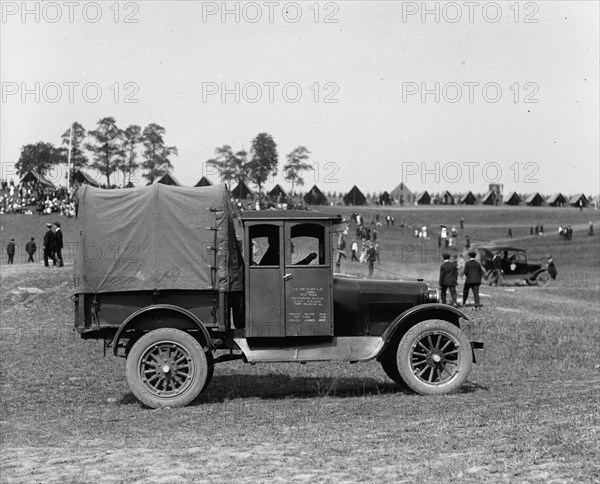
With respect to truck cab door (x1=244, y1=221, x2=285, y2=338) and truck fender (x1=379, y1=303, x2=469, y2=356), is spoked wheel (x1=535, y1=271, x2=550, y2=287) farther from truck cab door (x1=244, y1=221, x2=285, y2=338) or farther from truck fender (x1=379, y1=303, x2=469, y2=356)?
truck cab door (x1=244, y1=221, x2=285, y2=338)

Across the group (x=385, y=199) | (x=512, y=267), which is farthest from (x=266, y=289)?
(x=385, y=199)

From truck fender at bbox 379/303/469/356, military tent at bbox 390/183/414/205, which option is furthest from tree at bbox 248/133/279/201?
truck fender at bbox 379/303/469/356

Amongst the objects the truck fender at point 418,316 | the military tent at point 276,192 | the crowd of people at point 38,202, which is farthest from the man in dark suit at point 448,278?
the military tent at point 276,192

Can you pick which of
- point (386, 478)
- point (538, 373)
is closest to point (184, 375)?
point (386, 478)

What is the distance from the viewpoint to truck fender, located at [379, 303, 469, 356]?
11.6 metres

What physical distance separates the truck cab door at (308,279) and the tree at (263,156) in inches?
3006

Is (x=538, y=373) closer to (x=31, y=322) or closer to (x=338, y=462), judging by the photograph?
(x=338, y=462)

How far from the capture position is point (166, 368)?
1121cm

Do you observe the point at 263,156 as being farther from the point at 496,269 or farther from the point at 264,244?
the point at 264,244

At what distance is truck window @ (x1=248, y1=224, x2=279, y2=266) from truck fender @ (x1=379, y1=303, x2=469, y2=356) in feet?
5.63

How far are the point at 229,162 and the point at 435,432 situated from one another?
86286mm

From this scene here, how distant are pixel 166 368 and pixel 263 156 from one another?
7732 centimetres

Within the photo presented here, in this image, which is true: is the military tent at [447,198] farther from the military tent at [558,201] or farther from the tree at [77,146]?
the tree at [77,146]

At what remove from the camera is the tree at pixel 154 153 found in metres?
82.3
